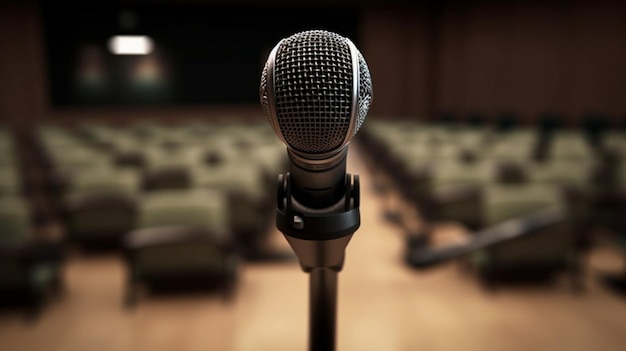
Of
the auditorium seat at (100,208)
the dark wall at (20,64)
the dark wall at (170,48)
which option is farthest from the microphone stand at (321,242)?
the dark wall at (20,64)

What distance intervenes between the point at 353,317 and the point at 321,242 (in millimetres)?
3082

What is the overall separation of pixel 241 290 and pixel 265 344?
861mm

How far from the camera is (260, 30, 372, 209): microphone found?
2.18 ft

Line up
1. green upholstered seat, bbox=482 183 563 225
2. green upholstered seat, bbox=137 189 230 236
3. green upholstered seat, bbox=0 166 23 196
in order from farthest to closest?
1. green upholstered seat, bbox=0 166 23 196
2. green upholstered seat, bbox=482 183 563 225
3. green upholstered seat, bbox=137 189 230 236

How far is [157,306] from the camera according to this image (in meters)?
3.87

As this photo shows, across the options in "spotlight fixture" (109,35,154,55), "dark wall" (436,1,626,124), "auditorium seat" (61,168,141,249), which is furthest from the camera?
"spotlight fixture" (109,35,154,55)

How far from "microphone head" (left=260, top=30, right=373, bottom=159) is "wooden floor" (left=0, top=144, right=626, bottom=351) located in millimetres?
2638

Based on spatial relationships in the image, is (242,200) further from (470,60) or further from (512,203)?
(470,60)

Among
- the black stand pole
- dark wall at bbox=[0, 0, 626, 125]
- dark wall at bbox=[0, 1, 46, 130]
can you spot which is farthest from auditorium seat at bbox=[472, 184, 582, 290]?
dark wall at bbox=[0, 1, 46, 130]

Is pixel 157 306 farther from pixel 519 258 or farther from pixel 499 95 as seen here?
pixel 499 95

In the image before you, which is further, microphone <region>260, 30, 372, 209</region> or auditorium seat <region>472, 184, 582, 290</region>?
auditorium seat <region>472, 184, 582, 290</region>

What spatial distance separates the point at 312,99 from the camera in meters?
0.67

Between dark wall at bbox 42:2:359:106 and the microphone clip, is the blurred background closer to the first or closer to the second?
the microphone clip

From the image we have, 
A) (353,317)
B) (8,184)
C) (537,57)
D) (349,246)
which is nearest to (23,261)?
(8,184)
